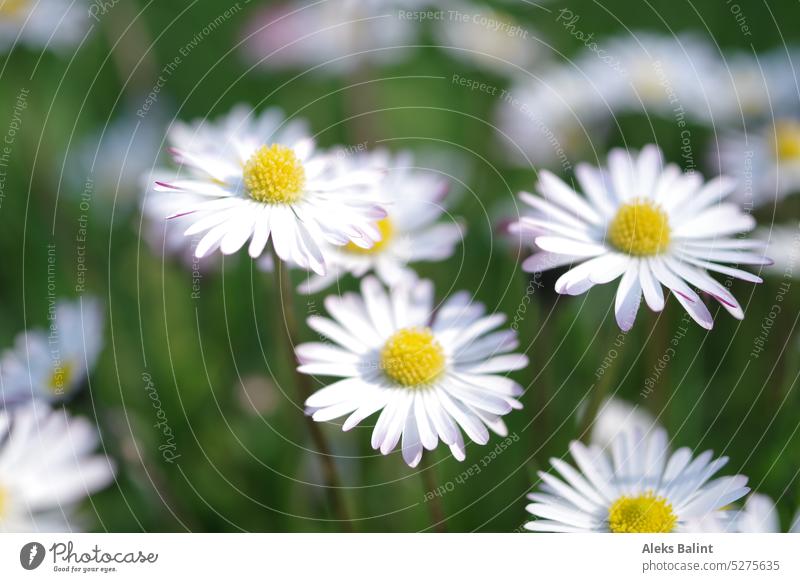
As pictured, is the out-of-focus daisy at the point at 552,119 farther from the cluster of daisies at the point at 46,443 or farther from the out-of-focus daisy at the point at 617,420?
the cluster of daisies at the point at 46,443

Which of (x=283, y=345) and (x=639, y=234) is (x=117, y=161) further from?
(x=639, y=234)

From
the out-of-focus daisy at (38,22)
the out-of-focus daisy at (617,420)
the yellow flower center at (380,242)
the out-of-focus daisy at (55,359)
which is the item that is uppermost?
the out-of-focus daisy at (38,22)

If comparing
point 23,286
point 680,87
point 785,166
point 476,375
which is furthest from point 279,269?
point 680,87

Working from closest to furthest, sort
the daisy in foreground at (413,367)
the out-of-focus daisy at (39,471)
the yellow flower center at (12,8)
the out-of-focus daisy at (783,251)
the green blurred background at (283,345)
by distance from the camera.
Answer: the daisy in foreground at (413,367), the out-of-focus daisy at (39,471), the green blurred background at (283,345), the out-of-focus daisy at (783,251), the yellow flower center at (12,8)

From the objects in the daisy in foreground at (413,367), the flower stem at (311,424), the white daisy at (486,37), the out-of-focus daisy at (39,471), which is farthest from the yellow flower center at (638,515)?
the white daisy at (486,37)
